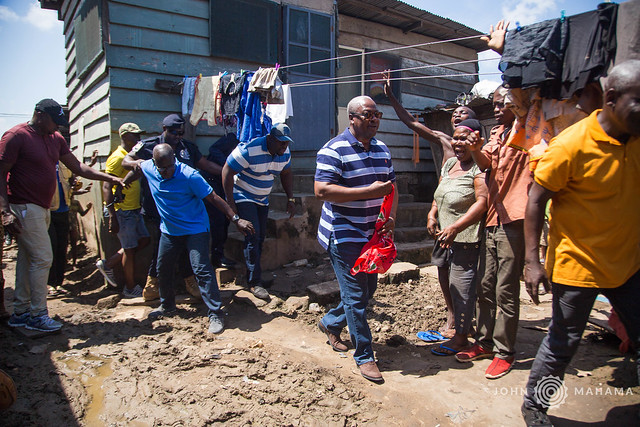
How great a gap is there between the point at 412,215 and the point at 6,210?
19.6 feet

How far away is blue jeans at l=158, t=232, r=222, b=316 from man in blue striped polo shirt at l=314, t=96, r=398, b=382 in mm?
1668

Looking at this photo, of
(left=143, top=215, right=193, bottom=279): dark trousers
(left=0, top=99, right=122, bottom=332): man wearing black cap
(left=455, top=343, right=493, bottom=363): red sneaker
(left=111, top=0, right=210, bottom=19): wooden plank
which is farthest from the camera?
(left=111, top=0, right=210, bottom=19): wooden plank

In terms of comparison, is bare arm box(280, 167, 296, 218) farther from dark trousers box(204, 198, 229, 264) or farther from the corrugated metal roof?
the corrugated metal roof

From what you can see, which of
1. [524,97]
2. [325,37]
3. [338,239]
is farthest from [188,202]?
[325,37]

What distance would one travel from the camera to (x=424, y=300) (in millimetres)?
4840

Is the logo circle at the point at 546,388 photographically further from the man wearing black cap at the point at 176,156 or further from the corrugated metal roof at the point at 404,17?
the corrugated metal roof at the point at 404,17

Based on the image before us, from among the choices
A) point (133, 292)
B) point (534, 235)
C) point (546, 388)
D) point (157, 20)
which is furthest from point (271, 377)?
point (157, 20)

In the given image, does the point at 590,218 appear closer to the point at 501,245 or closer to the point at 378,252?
the point at 501,245

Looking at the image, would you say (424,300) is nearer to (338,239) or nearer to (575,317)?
(338,239)

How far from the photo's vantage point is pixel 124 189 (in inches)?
199

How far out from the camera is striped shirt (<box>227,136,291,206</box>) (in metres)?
4.72

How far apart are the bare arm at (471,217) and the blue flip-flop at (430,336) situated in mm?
1116

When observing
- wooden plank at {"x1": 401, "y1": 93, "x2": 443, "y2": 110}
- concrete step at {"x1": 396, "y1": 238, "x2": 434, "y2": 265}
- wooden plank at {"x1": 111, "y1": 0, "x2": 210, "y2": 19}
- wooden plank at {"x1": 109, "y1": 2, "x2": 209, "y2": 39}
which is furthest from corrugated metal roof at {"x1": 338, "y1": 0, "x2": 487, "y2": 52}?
concrete step at {"x1": 396, "y1": 238, "x2": 434, "y2": 265}

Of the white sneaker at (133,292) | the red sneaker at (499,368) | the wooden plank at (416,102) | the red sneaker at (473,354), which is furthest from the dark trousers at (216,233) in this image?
the wooden plank at (416,102)
